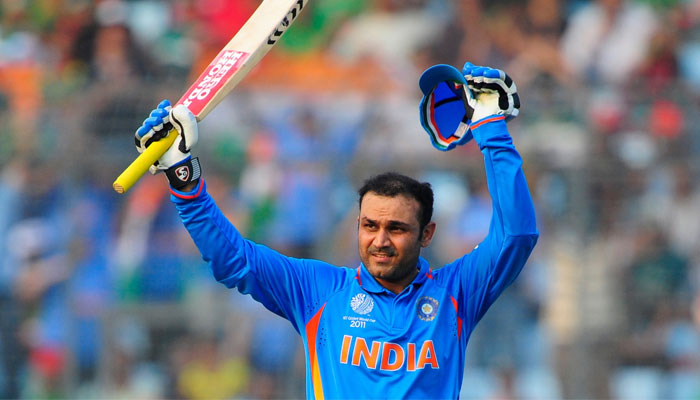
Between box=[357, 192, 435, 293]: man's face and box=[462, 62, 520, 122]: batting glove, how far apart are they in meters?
0.44

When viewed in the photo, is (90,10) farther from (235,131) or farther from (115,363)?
(115,363)

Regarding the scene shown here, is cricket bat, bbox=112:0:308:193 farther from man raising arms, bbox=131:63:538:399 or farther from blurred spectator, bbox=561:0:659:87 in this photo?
blurred spectator, bbox=561:0:659:87

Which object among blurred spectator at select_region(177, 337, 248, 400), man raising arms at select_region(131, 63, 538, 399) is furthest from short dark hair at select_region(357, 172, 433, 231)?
blurred spectator at select_region(177, 337, 248, 400)

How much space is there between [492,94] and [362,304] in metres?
0.95

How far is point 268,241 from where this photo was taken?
26.4 ft

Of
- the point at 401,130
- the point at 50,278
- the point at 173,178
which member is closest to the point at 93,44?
the point at 50,278

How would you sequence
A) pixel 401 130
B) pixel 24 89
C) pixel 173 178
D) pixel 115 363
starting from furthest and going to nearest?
pixel 24 89 < pixel 401 130 < pixel 115 363 < pixel 173 178

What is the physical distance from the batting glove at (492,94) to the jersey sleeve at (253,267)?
2.87ft

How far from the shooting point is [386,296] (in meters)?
4.11

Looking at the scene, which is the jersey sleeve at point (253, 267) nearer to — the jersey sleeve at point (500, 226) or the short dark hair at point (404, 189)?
the short dark hair at point (404, 189)

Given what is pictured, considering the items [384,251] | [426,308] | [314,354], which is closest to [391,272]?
[384,251]

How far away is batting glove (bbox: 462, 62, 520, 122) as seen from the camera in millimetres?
3977

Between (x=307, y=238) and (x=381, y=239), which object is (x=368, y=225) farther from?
(x=307, y=238)

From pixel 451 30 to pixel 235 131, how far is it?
8.56ft
